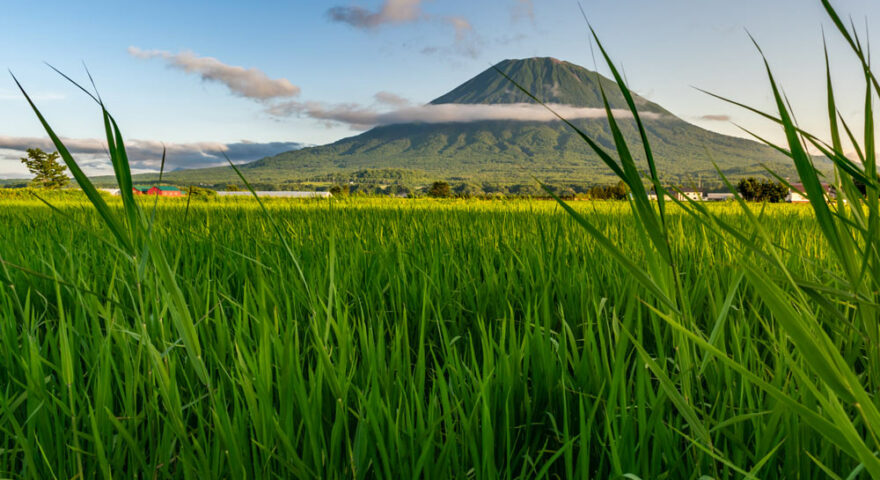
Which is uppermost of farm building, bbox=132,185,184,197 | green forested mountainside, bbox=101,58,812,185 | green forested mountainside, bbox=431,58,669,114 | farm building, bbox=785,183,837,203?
green forested mountainside, bbox=431,58,669,114

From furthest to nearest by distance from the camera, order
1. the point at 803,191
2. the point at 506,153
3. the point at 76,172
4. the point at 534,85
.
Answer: the point at 506,153
the point at 534,85
the point at 803,191
the point at 76,172

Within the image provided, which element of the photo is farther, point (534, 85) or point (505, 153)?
point (505, 153)

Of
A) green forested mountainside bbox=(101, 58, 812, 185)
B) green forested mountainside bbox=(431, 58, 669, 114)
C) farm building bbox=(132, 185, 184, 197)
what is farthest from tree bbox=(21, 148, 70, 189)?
green forested mountainside bbox=(431, 58, 669, 114)

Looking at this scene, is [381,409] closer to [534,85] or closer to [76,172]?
[76,172]

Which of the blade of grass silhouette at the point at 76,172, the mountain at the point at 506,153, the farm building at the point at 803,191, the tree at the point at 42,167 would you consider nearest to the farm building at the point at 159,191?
the blade of grass silhouette at the point at 76,172

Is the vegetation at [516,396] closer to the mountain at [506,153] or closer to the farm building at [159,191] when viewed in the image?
the farm building at [159,191]

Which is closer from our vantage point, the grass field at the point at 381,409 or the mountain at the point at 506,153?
the grass field at the point at 381,409

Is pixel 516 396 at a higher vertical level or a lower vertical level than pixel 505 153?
lower

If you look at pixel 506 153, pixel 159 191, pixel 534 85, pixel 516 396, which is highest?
pixel 534 85

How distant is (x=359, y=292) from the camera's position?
1618 millimetres

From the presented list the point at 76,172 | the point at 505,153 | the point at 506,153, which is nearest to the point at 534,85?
the point at 506,153

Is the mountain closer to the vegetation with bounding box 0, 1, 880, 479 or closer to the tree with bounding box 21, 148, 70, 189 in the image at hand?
the tree with bounding box 21, 148, 70, 189

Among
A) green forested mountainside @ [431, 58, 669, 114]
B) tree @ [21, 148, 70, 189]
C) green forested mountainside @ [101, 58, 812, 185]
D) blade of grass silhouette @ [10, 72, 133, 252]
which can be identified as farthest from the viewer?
green forested mountainside @ [431, 58, 669, 114]

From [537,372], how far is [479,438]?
0.23 metres
